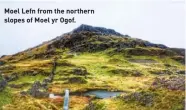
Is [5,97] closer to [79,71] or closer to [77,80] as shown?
[77,80]

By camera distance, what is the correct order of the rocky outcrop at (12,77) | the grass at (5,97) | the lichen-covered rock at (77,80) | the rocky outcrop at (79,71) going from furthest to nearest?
the rocky outcrop at (79,71) → the rocky outcrop at (12,77) → the lichen-covered rock at (77,80) → the grass at (5,97)

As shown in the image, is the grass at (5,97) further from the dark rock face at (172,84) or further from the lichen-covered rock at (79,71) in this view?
the lichen-covered rock at (79,71)

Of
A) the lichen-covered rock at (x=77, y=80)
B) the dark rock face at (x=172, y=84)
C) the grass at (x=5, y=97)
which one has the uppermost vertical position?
the dark rock face at (x=172, y=84)

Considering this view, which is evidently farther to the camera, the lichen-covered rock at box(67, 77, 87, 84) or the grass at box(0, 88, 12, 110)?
the lichen-covered rock at box(67, 77, 87, 84)

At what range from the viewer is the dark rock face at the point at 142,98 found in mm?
15906

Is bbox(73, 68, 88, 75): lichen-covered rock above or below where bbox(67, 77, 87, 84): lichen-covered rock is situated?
above

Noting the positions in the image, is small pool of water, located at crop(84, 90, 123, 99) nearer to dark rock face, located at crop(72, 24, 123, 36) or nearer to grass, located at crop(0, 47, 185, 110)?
grass, located at crop(0, 47, 185, 110)

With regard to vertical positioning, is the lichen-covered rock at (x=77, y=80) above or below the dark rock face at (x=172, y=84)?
below

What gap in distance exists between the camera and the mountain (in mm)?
15792

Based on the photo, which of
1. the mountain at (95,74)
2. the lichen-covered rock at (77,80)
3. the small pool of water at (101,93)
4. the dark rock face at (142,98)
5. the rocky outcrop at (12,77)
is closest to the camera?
the mountain at (95,74)

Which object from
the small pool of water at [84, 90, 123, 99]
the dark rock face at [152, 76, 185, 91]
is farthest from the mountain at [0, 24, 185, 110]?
the small pool of water at [84, 90, 123, 99]

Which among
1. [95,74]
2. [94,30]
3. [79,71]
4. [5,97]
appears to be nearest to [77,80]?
[79,71]

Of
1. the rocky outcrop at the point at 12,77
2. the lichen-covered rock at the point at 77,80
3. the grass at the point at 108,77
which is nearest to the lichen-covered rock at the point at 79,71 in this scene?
the grass at the point at 108,77

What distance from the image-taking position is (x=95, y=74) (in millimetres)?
45625
